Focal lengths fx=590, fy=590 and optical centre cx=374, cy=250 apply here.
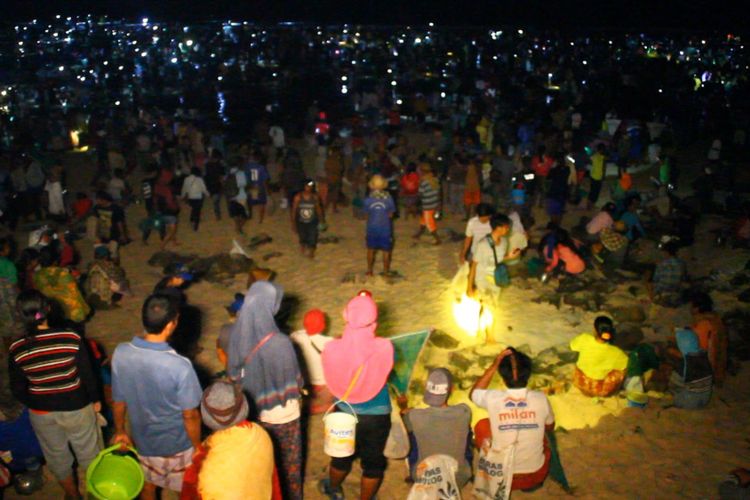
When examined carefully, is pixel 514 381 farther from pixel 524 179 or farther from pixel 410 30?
pixel 410 30

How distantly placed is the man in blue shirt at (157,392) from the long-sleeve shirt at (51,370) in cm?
55

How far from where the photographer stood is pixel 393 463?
202 inches

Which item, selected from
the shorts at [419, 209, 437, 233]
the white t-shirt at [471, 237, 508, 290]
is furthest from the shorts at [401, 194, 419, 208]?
the white t-shirt at [471, 237, 508, 290]

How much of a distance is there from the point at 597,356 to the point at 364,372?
278 cm

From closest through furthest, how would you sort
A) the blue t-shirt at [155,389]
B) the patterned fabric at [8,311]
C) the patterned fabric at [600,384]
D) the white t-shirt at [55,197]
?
1. the blue t-shirt at [155,389]
2. the patterned fabric at [600,384]
3. the patterned fabric at [8,311]
4. the white t-shirt at [55,197]

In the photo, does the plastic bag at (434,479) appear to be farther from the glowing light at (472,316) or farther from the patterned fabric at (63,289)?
the patterned fabric at (63,289)

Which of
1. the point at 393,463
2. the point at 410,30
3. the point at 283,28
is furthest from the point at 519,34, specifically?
the point at 393,463

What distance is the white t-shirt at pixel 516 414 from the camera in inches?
157

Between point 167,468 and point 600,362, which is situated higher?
point 167,468

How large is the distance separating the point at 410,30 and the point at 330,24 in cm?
776

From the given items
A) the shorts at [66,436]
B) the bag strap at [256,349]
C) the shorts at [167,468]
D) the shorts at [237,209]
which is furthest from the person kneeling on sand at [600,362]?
the shorts at [237,209]

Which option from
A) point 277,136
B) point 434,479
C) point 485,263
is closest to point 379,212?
point 485,263

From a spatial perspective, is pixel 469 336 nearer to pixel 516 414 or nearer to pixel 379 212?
pixel 379 212

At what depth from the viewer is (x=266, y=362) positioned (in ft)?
Answer: 12.7
